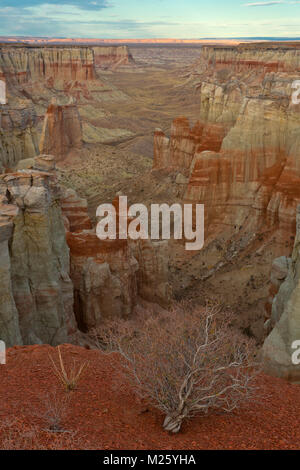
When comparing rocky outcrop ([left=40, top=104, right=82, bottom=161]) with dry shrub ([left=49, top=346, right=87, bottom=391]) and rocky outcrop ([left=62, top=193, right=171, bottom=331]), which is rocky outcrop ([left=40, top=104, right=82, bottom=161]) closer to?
rocky outcrop ([left=62, top=193, right=171, bottom=331])

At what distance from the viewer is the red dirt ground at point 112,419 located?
23.2ft

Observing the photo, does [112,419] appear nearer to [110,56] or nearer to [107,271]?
[107,271]

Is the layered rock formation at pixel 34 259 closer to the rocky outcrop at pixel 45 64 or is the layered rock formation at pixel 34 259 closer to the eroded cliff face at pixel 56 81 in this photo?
the eroded cliff face at pixel 56 81

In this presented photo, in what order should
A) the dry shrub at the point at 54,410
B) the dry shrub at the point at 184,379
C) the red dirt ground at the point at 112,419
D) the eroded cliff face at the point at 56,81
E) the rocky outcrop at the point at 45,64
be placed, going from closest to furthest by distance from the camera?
1. the red dirt ground at the point at 112,419
2. the dry shrub at the point at 54,410
3. the dry shrub at the point at 184,379
4. the eroded cliff face at the point at 56,81
5. the rocky outcrop at the point at 45,64

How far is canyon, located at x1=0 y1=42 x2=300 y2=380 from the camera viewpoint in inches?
526

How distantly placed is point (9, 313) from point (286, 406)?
729 centimetres

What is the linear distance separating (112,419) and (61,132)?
130 ft

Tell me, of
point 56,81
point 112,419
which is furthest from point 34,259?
point 56,81

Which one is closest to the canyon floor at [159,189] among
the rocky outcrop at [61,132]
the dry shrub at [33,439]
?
the rocky outcrop at [61,132]

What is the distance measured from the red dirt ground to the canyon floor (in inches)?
380

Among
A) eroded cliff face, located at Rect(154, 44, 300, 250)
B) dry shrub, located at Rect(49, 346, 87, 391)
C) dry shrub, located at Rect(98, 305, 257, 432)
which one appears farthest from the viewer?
eroded cliff face, located at Rect(154, 44, 300, 250)

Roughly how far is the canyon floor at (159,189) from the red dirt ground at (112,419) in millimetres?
9643

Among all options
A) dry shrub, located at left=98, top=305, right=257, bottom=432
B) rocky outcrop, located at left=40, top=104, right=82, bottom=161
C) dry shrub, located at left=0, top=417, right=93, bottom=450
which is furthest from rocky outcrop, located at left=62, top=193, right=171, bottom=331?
rocky outcrop, located at left=40, top=104, right=82, bottom=161
